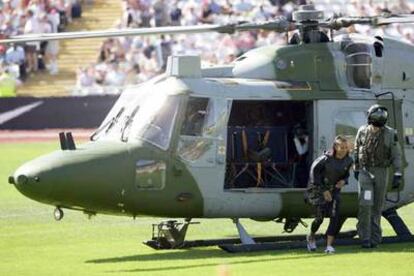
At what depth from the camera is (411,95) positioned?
20188 millimetres

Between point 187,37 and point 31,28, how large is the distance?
19.7 ft

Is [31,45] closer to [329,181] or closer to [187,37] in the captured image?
[187,37]

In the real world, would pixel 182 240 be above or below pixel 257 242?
above

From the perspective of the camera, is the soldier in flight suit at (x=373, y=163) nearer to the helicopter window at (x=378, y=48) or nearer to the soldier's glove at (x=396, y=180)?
the soldier's glove at (x=396, y=180)

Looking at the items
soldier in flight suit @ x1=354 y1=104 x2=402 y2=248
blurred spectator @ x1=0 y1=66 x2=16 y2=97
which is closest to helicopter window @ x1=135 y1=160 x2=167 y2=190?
soldier in flight suit @ x1=354 y1=104 x2=402 y2=248

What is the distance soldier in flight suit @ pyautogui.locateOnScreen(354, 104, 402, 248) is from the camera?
61.7 feet

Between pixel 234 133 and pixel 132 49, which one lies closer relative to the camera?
pixel 234 133

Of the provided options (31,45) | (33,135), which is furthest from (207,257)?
(31,45)

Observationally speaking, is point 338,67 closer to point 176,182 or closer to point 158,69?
point 176,182

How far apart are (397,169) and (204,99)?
8.72ft

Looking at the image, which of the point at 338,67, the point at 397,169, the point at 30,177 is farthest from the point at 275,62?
the point at 30,177

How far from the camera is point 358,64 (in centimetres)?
2002

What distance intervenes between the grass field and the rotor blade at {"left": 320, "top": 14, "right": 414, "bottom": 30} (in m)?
2.93

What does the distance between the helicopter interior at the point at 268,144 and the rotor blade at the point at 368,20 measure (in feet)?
3.66
